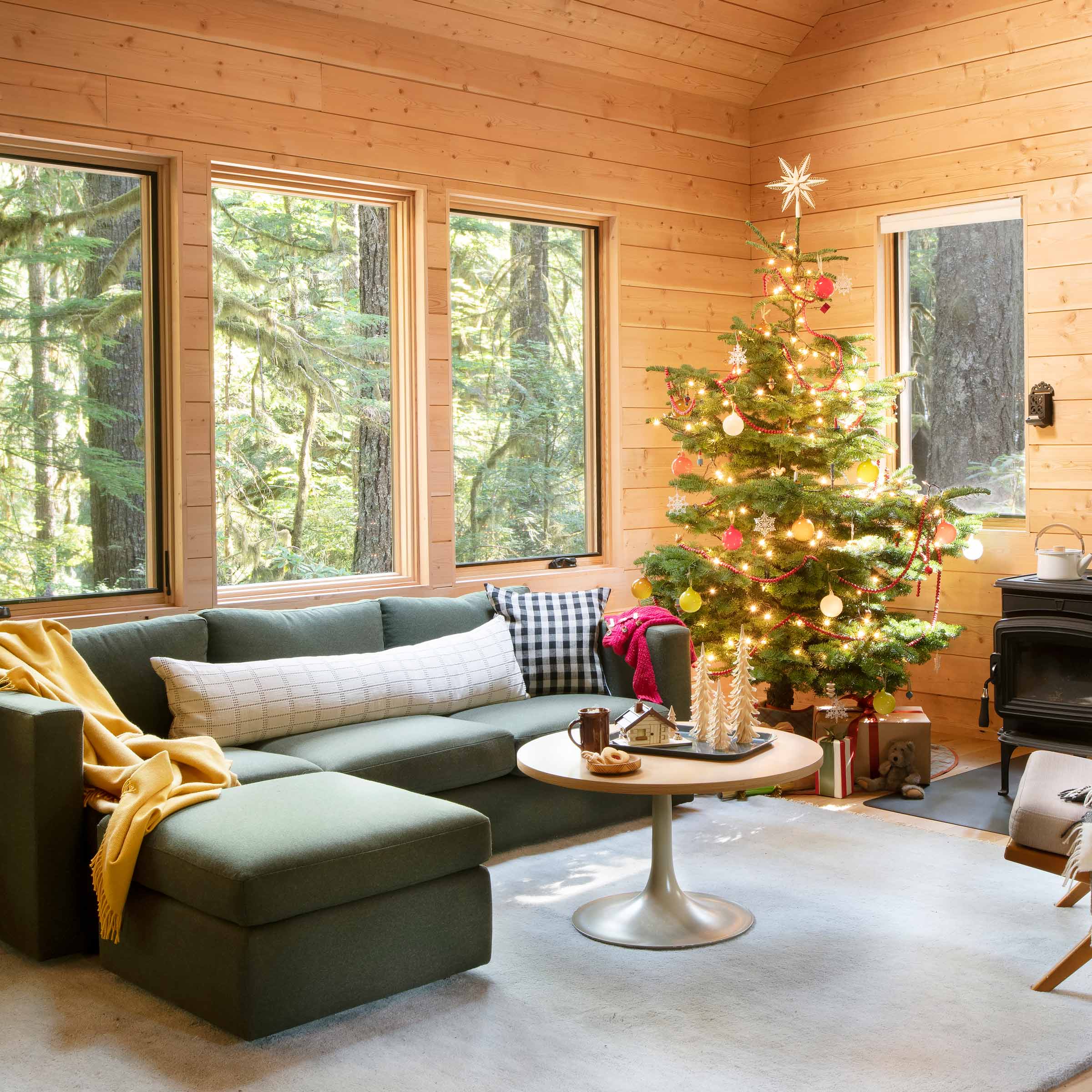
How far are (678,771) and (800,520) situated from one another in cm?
181

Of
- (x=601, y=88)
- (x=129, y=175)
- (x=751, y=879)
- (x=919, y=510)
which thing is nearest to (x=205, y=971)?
(x=751, y=879)

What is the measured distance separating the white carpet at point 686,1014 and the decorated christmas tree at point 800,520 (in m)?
1.31

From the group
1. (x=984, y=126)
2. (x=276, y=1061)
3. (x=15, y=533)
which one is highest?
(x=984, y=126)

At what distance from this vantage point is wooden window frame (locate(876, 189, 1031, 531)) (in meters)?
5.35

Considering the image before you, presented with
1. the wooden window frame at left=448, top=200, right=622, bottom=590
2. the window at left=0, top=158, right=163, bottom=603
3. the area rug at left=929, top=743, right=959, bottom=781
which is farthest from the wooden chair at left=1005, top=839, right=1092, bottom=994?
the window at left=0, top=158, right=163, bottom=603

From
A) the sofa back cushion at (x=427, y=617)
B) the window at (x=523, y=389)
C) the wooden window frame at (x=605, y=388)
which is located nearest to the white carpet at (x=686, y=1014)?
the sofa back cushion at (x=427, y=617)

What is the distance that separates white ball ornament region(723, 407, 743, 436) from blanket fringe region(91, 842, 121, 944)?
2839mm

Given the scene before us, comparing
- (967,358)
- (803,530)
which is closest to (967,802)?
(803,530)

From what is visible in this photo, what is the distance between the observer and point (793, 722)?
5.08m

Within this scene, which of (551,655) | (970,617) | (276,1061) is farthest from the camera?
(970,617)

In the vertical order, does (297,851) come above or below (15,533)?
below

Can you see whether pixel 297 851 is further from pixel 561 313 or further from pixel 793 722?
pixel 561 313

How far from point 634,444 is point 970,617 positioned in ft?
5.47

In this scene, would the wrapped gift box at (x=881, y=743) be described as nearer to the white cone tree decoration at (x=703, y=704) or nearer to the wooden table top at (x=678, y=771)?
the wooden table top at (x=678, y=771)
